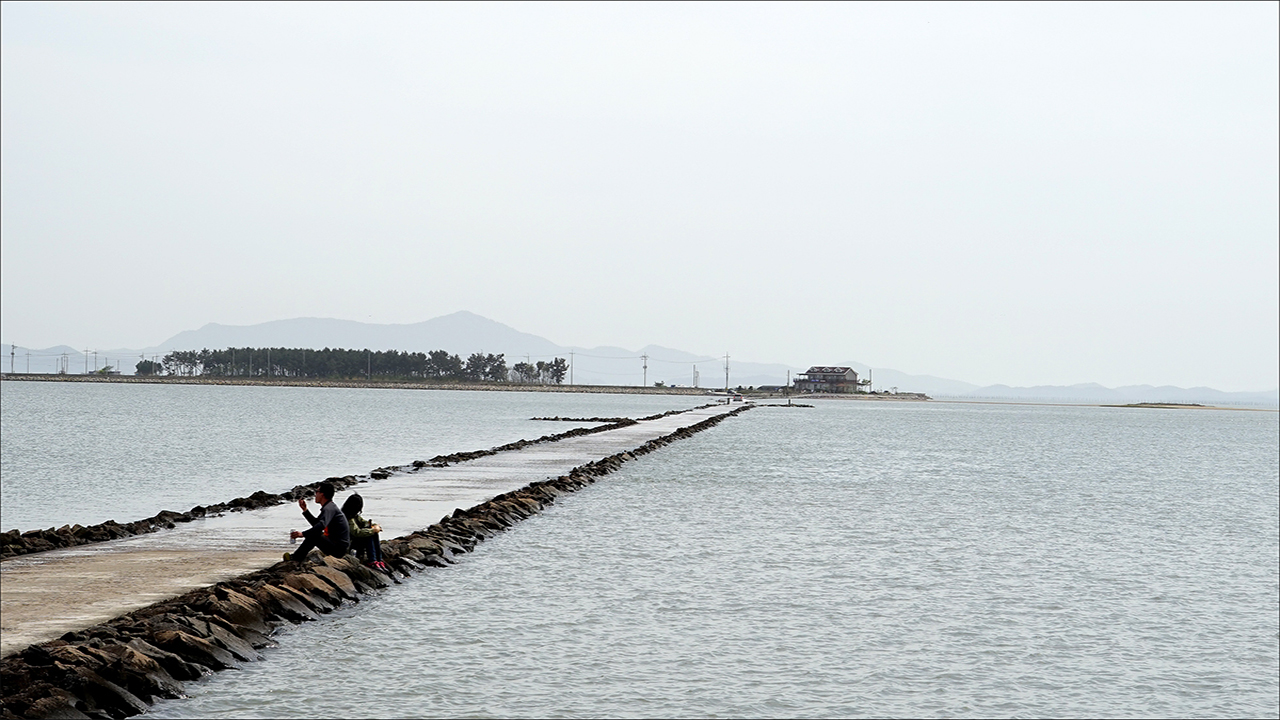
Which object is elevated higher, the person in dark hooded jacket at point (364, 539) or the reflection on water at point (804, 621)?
the person in dark hooded jacket at point (364, 539)

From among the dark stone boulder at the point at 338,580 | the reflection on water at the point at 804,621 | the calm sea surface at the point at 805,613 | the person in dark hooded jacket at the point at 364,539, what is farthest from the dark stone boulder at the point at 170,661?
the person in dark hooded jacket at the point at 364,539

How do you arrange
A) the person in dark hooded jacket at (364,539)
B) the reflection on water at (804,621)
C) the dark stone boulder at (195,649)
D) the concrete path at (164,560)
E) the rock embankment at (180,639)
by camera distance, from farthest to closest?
the person in dark hooded jacket at (364,539), the concrete path at (164,560), the reflection on water at (804,621), the dark stone boulder at (195,649), the rock embankment at (180,639)

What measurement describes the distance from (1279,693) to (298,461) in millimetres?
44555

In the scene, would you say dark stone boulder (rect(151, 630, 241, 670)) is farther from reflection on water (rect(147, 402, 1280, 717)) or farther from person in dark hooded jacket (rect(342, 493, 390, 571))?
person in dark hooded jacket (rect(342, 493, 390, 571))

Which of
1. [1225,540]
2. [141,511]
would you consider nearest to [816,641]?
[1225,540]

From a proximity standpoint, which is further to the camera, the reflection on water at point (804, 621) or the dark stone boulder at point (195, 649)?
the reflection on water at point (804, 621)

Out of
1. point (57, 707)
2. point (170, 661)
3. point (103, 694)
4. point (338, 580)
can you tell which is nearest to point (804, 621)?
point (338, 580)

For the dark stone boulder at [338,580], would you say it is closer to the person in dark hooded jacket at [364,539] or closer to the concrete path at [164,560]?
the person in dark hooded jacket at [364,539]

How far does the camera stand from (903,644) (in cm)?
1662

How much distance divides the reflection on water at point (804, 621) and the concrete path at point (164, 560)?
2.09m

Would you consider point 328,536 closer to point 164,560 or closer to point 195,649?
point 164,560

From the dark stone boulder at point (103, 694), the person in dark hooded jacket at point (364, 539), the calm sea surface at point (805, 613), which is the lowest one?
the calm sea surface at point (805, 613)

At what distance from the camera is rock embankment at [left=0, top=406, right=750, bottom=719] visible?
1126 cm

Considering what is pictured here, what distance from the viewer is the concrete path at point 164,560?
14.6 m
